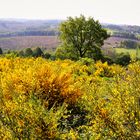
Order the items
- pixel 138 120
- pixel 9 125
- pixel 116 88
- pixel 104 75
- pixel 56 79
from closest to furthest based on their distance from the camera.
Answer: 1. pixel 9 125
2. pixel 138 120
3. pixel 116 88
4. pixel 56 79
5. pixel 104 75

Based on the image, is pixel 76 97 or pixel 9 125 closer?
pixel 9 125

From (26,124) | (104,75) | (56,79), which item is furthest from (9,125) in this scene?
(104,75)

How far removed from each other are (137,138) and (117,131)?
26.9 inches

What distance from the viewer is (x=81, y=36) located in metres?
69.6

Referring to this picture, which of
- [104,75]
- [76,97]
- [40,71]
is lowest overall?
[104,75]

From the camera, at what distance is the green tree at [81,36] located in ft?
226

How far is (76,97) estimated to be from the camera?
64.3ft

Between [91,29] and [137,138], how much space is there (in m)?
58.4

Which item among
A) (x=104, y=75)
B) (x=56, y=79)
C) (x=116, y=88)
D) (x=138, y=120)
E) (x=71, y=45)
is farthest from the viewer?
(x=71, y=45)

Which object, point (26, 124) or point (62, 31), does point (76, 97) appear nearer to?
point (26, 124)

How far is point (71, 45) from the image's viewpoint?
69.2 meters

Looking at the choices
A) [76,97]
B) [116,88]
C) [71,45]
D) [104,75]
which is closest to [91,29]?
[71,45]

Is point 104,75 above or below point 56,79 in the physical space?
below

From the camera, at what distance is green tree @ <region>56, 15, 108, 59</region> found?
68.9 meters
